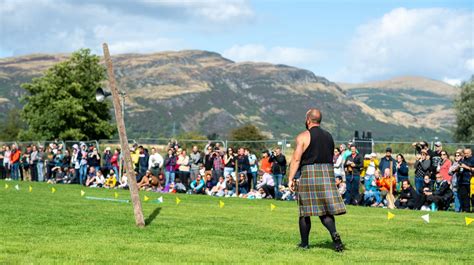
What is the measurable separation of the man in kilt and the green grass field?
1.54 ft

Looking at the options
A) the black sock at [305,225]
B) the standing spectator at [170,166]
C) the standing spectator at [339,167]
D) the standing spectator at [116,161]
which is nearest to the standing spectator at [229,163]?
the standing spectator at [170,166]

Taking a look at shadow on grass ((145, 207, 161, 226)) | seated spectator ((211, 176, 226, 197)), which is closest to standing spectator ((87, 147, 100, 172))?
seated spectator ((211, 176, 226, 197))

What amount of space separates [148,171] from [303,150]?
54.5 feet

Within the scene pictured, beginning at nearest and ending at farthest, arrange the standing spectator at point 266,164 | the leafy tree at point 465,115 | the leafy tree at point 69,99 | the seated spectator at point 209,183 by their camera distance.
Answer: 1. the standing spectator at point 266,164
2. the seated spectator at point 209,183
3. the leafy tree at point 465,115
4. the leafy tree at point 69,99

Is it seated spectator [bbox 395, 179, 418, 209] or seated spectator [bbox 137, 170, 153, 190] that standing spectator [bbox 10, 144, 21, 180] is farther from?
seated spectator [bbox 395, 179, 418, 209]

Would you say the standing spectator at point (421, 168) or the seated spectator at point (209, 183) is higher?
the standing spectator at point (421, 168)

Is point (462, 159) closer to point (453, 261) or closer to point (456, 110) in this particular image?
point (453, 261)

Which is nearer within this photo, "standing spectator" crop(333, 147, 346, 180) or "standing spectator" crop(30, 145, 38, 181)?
"standing spectator" crop(333, 147, 346, 180)

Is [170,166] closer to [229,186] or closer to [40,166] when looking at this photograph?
[229,186]

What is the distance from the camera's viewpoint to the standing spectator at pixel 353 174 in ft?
64.1

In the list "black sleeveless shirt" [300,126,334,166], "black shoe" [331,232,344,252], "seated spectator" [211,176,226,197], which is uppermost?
"black sleeveless shirt" [300,126,334,166]

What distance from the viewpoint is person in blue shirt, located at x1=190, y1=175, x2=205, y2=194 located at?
23547 millimetres

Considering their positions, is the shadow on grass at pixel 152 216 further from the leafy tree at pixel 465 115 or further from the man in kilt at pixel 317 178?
the leafy tree at pixel 465 115

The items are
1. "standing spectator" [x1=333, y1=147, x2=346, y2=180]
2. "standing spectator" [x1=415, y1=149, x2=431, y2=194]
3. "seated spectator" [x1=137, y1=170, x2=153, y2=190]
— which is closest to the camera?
"standing spectator" [x1=415, y1=149, x2=431, y2=194]
